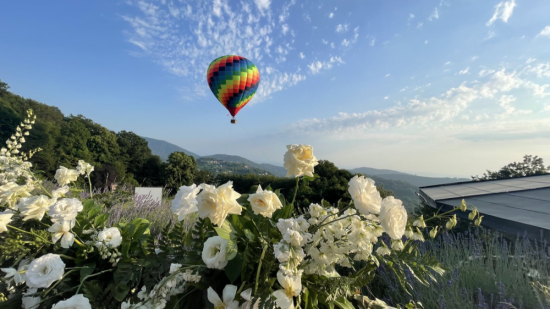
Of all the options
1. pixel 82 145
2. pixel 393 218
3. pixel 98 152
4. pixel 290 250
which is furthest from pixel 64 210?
pixel 98 152

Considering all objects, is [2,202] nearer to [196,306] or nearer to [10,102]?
[196,306]

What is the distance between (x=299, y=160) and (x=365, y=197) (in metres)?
0.26

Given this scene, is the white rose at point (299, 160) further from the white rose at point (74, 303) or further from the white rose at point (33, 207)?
the white rose at point (33, 207)

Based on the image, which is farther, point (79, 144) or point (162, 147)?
point (162, 147)

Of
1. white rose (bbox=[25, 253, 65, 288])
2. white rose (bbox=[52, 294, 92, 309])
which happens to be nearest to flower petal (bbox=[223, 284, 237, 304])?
white rose (bbox=[52, 294, 92, 309])

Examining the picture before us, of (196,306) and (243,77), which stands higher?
(243,77)

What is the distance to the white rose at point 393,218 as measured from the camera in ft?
2.60

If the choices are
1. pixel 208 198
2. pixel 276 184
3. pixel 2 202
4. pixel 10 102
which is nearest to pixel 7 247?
pixel 2 202

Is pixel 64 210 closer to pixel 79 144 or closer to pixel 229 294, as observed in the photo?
pixel 229 294

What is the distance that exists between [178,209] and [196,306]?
33 cm

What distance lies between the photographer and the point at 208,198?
75cm

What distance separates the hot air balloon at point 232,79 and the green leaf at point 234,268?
47.4 ft

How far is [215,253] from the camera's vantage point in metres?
0.77

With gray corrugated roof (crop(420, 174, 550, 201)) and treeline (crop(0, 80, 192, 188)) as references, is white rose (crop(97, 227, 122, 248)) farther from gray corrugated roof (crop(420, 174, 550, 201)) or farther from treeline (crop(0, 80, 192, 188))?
treeline (crop(0, 80, 192, 188))
